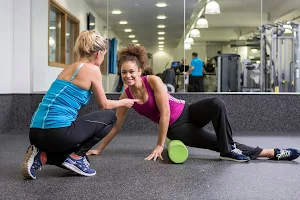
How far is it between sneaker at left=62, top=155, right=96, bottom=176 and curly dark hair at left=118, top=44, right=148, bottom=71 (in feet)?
2.43

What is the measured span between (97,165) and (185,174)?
25.2 inches

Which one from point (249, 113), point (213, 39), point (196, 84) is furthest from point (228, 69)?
point (249, 113)

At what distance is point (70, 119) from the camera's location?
2.31 m

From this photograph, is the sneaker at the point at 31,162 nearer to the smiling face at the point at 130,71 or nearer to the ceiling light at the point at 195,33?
the smiling face at the point at 130,71

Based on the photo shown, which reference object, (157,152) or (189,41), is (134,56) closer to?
(157,152)

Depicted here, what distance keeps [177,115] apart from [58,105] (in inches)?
40.7

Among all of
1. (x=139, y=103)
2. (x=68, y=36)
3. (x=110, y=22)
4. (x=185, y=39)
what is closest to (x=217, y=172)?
(x=139, y=103)

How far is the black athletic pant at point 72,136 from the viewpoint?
2.26 meters

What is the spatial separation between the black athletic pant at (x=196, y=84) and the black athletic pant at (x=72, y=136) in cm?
371

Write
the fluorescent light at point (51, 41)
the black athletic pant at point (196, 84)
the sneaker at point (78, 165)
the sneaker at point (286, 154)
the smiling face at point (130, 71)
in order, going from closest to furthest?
the sneaker at point (78, 165), the smiling face at point (130, 71), the sneaker at point (286, 154), the black athletic pant at point (196, 84), the fluorescent light at point (51, 41)

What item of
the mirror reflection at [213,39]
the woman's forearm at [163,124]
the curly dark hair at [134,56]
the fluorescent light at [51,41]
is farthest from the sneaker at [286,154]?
the fluorescent light at [51,41]

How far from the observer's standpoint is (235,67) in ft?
23.6

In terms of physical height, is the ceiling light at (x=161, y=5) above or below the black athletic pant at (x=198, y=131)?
above

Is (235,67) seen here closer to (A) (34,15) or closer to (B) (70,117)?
(A) (34,15)
